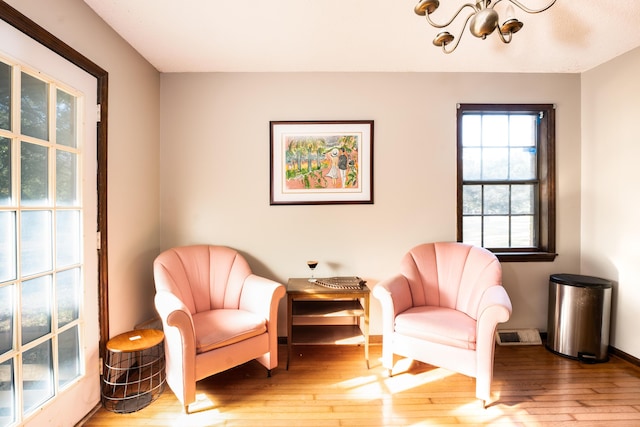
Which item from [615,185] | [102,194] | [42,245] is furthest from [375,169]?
[42,245]

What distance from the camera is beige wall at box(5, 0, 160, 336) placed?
202 cm

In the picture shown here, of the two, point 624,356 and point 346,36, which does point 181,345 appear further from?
point 624,356

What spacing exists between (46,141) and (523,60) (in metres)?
3.67

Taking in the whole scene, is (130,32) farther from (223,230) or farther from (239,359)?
(239,359)

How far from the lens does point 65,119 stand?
6.05 feet

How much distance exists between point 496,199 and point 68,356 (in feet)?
12.2

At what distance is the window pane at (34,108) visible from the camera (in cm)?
155

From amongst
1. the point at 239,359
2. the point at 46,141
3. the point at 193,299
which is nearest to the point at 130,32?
the point at 46,141

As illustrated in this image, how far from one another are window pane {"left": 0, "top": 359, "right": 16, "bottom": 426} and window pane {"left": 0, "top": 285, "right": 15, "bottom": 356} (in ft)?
0.11

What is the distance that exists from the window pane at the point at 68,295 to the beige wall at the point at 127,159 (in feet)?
0.91

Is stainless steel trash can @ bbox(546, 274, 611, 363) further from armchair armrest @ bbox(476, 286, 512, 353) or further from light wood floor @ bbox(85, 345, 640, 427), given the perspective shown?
armchair armrest @ bbox(476, 286, 512, 353)

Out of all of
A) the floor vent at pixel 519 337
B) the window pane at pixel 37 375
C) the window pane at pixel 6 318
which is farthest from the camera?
the floor vent at pixel 519 337

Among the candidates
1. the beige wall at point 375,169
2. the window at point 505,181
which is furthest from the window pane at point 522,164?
the beige wall at point 375,169

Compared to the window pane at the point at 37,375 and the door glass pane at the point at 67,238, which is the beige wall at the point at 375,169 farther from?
the window pane at the point at 37,375
